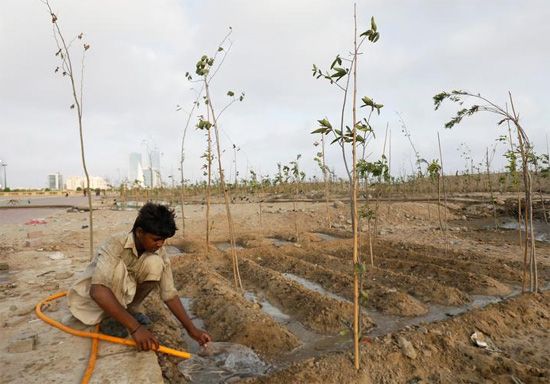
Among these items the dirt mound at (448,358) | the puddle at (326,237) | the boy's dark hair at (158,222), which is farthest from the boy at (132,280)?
the puddle at (326,237)

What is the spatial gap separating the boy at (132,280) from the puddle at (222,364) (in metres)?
0.47

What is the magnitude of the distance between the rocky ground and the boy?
0.25 meters

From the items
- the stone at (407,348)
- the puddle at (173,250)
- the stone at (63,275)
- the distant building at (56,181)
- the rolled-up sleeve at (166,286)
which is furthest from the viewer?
the distant building at (56,181)

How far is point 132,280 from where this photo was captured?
10.1ft

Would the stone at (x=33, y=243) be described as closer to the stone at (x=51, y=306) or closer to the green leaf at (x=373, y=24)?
the stone at (x=51, y=306)

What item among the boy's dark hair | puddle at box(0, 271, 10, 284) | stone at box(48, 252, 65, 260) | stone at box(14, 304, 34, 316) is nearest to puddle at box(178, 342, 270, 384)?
the boy's dark hair

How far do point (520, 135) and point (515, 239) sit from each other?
20.4 ft

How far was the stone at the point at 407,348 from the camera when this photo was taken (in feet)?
11.0

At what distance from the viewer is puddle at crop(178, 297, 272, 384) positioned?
3125 millimetres

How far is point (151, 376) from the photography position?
2.52 meters

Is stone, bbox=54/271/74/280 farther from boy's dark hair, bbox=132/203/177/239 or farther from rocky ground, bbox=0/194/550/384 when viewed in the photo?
boy's dark hair, bbox=132/203/177/239

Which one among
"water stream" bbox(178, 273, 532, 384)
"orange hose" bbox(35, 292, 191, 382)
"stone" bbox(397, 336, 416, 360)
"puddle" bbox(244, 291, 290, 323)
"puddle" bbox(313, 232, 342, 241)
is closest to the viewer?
"orange hose" bbox(35, 292, 191, 382)

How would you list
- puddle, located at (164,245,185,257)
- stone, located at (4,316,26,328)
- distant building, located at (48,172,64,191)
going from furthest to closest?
distant building, located at (48,172,64,191), puddle, located at (164,245,185,257), stone, located at (4,316,26,328)

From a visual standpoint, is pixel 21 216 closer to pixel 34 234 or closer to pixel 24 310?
pixel 34 234
